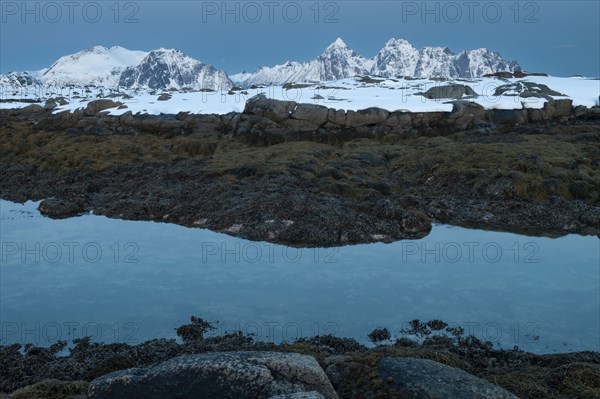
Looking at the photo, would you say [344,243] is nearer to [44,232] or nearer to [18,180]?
[44,232]

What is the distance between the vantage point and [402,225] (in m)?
24.7

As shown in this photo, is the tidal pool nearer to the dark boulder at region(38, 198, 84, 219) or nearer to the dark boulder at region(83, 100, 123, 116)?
the dark boulder at region(38, 198, 84, 219)

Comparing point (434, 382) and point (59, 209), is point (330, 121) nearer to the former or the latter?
point (59, 209)

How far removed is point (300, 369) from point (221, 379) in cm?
125

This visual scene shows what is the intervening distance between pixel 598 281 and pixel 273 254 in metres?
12.1

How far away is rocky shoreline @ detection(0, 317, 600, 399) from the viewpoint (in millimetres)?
7570

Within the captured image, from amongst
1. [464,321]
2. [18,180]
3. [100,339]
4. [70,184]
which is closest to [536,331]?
[464,321]

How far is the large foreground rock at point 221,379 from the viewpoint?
738 cm

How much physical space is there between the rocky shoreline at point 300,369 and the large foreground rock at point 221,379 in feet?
0.05

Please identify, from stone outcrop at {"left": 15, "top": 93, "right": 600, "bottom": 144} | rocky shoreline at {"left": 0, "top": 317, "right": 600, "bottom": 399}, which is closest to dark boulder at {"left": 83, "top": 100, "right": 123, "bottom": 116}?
stone outcrop at {"left": 15, "top": 93, "right": 600, "bottom": 144}

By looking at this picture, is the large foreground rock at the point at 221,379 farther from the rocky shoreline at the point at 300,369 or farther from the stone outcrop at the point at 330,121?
the stone outcrop at the point at 330,121

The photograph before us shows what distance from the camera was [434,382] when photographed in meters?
7.82

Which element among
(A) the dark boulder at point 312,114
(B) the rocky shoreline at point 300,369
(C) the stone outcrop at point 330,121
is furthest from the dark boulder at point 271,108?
(B) the rocky shoreline at point 300,369

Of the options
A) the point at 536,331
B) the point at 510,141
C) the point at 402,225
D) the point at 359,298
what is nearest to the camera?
the point at 536,331
